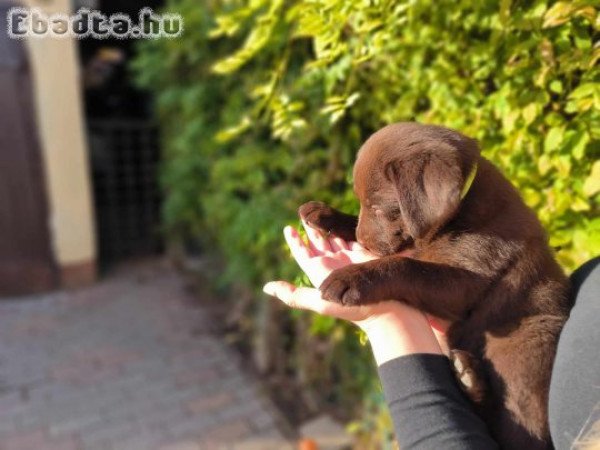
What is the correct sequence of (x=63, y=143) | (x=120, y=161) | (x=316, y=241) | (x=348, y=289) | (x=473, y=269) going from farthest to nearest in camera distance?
(x=120, y=161), (x=63, y=143), (x=316, y=241), (x=473, y=269), (x=348, y=289)

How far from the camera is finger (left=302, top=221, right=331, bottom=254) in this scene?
2043 mm

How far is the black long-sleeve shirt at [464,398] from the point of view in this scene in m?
1.59

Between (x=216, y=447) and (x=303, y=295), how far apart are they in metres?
2.79

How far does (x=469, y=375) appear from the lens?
70.9 inches

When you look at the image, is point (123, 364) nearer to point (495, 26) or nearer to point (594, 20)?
point (495, 26)

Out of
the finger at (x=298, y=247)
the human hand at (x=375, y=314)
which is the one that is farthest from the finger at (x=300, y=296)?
the finger at (x=298, y=247)

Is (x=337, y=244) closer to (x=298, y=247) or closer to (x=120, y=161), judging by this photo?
(x=298, y=247)

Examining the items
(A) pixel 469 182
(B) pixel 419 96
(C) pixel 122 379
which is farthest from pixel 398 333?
(C) pixel 122 379

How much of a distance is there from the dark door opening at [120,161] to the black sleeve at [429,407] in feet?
20.7

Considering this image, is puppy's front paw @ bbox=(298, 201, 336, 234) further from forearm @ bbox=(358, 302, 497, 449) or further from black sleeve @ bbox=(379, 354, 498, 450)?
black sleeve @ bbox=(379, 354, 498, 450)

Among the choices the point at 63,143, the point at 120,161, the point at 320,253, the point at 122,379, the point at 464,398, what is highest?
the point at 320,253

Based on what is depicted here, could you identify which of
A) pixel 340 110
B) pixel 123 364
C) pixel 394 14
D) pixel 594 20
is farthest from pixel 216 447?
pixel 594 20

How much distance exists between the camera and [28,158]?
637 cm

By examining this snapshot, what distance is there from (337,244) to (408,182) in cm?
37
